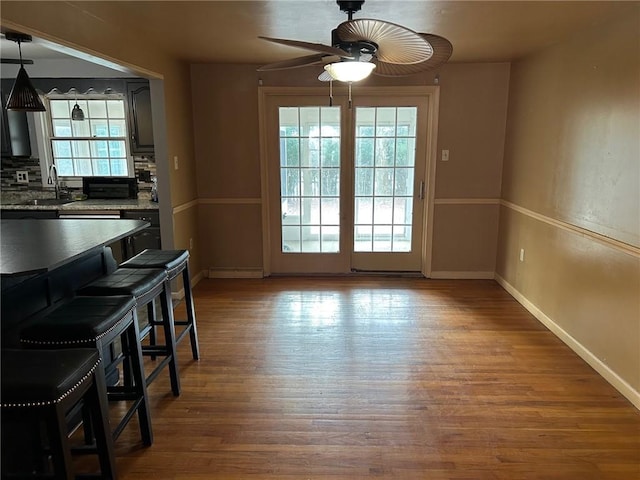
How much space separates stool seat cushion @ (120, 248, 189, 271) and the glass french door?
7.05 feet

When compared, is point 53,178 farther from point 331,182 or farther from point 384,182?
point 384,182

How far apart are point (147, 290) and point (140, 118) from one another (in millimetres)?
2889

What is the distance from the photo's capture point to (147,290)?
2.34 m

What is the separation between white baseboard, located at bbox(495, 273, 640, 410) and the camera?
8.52ft

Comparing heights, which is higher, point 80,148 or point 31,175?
point 80,148

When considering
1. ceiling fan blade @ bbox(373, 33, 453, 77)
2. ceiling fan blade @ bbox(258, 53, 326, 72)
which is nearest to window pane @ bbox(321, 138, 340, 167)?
ceiling fan blade @ bbox(373, 33, 453, 77)

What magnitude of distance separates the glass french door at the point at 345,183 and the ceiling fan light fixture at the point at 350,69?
2317 millimetres

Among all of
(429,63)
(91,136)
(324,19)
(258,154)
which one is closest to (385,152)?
(258,154)

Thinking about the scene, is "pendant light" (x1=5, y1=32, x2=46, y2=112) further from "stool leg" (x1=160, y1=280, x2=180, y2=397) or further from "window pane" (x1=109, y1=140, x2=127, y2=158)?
"window pane" (x1=109, y1=140, x2=127, y2=158)

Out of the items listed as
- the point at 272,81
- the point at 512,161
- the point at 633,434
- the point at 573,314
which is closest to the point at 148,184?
the point at 272,81

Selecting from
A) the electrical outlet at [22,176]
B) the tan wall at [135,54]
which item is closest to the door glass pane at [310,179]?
the tan wall at [135,54]

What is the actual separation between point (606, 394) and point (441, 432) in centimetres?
114

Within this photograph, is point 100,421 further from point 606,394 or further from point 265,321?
point 606,394

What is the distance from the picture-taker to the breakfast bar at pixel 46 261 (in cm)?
180
